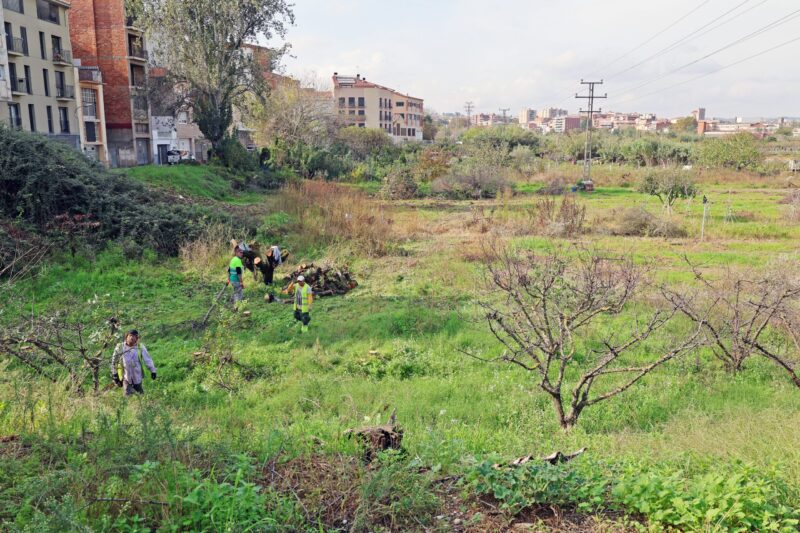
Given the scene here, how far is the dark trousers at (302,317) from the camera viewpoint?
39.2 ft

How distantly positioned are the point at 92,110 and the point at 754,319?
4565 cm

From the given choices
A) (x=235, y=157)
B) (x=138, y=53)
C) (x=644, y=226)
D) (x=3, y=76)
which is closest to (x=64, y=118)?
(x=3, y=76)

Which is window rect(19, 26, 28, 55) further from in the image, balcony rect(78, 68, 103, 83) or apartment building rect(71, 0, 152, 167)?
apartment building rect(71, 0, 152, 167)

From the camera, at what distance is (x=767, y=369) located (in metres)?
9.27

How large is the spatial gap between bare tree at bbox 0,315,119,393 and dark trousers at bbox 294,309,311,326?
3436 millimetres

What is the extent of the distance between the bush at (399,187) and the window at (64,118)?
23.5m

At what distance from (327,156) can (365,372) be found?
3419 cm

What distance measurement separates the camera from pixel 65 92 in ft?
134

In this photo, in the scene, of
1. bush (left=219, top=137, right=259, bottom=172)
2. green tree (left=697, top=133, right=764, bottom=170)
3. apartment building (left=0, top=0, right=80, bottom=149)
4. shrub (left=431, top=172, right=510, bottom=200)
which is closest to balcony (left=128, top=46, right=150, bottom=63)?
apartment building (left=0, top=0, right=80, bottom=149)

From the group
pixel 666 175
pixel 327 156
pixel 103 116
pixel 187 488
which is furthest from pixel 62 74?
pixel 187 488

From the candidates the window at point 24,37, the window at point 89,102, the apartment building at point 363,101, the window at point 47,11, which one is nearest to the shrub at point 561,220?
the window at point 24,37

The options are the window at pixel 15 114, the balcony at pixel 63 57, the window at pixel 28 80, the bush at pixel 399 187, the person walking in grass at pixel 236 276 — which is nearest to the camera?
the person walking in grass at pixel 236 276

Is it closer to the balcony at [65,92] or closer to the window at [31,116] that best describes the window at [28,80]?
the window at [31,116]

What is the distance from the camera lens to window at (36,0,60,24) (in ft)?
128
